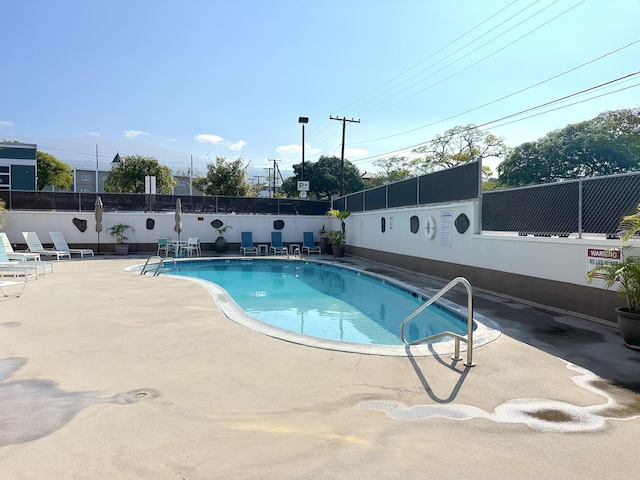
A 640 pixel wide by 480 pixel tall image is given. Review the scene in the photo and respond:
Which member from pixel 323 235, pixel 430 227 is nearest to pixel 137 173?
pixel 323 235

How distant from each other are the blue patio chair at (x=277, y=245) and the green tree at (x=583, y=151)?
26.9 m

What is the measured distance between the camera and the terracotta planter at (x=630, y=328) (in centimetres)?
474

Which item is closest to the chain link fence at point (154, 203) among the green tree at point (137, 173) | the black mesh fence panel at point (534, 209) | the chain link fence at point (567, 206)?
the green tree at point (137, 173)

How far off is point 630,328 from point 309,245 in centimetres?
1558

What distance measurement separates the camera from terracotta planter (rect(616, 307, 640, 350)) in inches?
187

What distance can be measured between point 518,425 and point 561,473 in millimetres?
593

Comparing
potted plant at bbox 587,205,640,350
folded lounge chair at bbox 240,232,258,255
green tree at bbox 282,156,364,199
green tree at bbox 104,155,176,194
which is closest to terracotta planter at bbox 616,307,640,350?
potted plant at bbox 587,205,640,350

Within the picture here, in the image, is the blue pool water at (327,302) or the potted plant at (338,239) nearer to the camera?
the blue pool water at (327,302)

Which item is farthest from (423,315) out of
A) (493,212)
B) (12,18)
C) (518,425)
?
(12,18)

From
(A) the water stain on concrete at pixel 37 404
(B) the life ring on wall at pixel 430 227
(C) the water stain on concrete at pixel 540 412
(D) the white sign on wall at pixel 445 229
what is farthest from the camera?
(B) the life ring on wall at pixel 430 227

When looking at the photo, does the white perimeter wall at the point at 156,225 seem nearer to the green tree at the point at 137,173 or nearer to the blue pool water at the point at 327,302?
the blue pool water at the point at 327,302

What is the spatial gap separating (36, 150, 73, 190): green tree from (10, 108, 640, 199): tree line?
0.35ft

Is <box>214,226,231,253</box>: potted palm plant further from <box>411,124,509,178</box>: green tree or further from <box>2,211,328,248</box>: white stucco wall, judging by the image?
<box>411,124,509,178</box>: green tree

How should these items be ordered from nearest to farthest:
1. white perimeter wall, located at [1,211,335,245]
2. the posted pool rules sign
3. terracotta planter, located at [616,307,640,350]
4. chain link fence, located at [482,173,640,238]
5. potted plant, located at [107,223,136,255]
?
terracotta planter, located at [616,307,640,350] < the posted pool rules sign < chain link fence, located at [482,173,640,238] < white perimeter wall, located at [1,211,335,245] < potted plant, located at [107,223,136,255]
